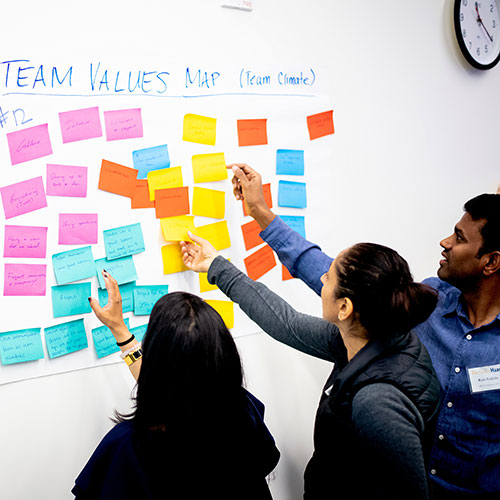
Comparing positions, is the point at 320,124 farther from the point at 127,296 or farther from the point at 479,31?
the point at 479,31

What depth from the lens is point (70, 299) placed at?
4.39 feet

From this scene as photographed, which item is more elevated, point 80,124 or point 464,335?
point 80,124

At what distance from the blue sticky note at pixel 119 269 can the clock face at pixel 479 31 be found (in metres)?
1.60

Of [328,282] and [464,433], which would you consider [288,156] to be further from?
[464,433]

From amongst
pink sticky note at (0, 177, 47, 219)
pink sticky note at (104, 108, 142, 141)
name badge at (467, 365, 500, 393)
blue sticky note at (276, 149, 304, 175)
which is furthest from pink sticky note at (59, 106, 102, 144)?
name badge at (467, 365, 500, 393)

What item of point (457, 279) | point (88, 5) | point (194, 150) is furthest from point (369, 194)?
point (88, 5)

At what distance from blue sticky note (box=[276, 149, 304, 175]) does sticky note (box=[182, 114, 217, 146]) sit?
0.78 ft

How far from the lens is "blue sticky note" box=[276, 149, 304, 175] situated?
5.44ft

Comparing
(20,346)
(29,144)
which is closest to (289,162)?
(29,144)

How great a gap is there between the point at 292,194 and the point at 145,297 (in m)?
0.58

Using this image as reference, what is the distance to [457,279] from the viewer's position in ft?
4.94

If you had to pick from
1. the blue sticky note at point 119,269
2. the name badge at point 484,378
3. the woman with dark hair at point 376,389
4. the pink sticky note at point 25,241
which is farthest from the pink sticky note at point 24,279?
the name badge at point 484,378

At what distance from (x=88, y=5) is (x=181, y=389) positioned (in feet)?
3.20

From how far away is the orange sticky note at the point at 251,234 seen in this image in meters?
1.61
